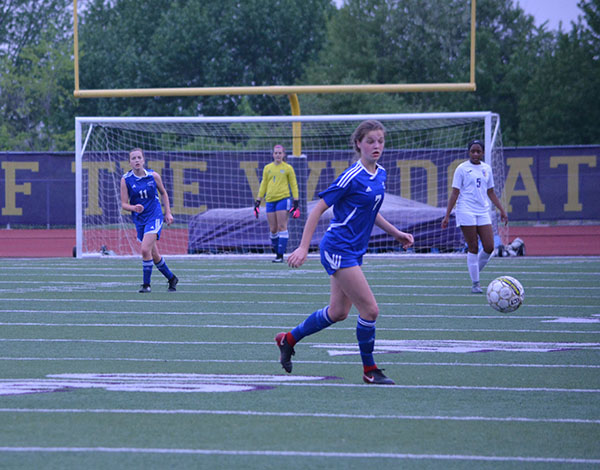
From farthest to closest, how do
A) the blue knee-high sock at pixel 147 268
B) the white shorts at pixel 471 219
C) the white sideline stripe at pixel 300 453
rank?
the blue knee-high sock at pixel 147 268 < the white shorts at pixel 471 219 < the white sideline stripe at pixel 300 453

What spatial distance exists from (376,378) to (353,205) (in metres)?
1.21

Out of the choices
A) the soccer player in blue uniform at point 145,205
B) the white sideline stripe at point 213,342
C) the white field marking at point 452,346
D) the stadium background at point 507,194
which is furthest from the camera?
the stadium background at point 507,194

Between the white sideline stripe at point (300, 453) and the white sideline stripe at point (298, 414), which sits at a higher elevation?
the white sideline stripe at point (298, 414)

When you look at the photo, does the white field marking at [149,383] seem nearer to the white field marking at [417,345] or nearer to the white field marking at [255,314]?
the white field marking at [417,345]

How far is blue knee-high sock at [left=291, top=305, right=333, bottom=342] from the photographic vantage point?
23.7ft

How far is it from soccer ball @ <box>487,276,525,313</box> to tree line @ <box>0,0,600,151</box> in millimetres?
35795

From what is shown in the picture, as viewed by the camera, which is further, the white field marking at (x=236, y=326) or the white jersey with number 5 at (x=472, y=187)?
the white jersey with number 5 at (x=472, y=187)

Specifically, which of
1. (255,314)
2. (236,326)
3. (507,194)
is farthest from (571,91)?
(236,326)

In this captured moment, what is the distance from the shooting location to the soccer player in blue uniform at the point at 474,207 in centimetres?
1320

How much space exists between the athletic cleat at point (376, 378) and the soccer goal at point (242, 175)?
12864mm

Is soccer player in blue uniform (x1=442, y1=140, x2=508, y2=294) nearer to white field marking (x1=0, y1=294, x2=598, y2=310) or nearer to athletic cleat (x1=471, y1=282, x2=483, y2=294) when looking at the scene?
athletic cleat (x1=471, y1=282, x2=483, y2=294)

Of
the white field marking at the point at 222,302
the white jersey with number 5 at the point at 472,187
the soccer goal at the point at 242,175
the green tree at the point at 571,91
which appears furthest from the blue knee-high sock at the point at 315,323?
the green tree at the point at 571,91

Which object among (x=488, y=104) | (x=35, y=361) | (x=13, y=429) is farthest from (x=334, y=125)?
(x=488, y=104)

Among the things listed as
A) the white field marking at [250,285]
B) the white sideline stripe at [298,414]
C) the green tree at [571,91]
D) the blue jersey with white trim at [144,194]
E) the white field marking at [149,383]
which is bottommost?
the white sideline stripe at [298,414]
